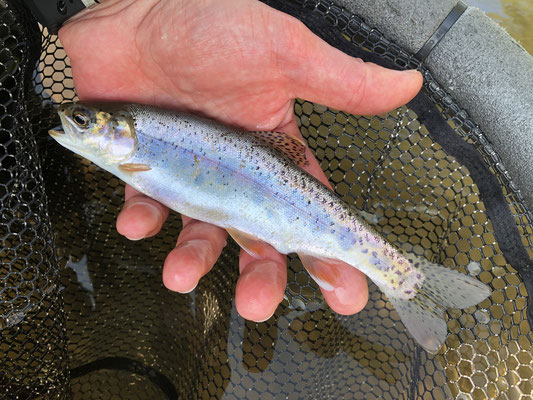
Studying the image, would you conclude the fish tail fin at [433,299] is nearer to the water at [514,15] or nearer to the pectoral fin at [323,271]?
the pectoral fin at [323,271]

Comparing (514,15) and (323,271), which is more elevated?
(514,15)

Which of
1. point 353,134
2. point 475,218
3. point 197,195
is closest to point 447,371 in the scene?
point 475,218

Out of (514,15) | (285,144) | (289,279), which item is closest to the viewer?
(285,144)

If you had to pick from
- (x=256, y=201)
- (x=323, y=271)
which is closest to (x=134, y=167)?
(x=256, y=201)

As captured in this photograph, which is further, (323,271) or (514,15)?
(514,15)

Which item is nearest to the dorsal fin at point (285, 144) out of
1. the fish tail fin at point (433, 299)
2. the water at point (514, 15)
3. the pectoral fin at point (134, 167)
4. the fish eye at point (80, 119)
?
the pectoral fin at point (134, 167)

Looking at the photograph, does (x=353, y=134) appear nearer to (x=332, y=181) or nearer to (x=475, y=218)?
(x=332, y=181)

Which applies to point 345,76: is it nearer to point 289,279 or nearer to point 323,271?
point 323,271
